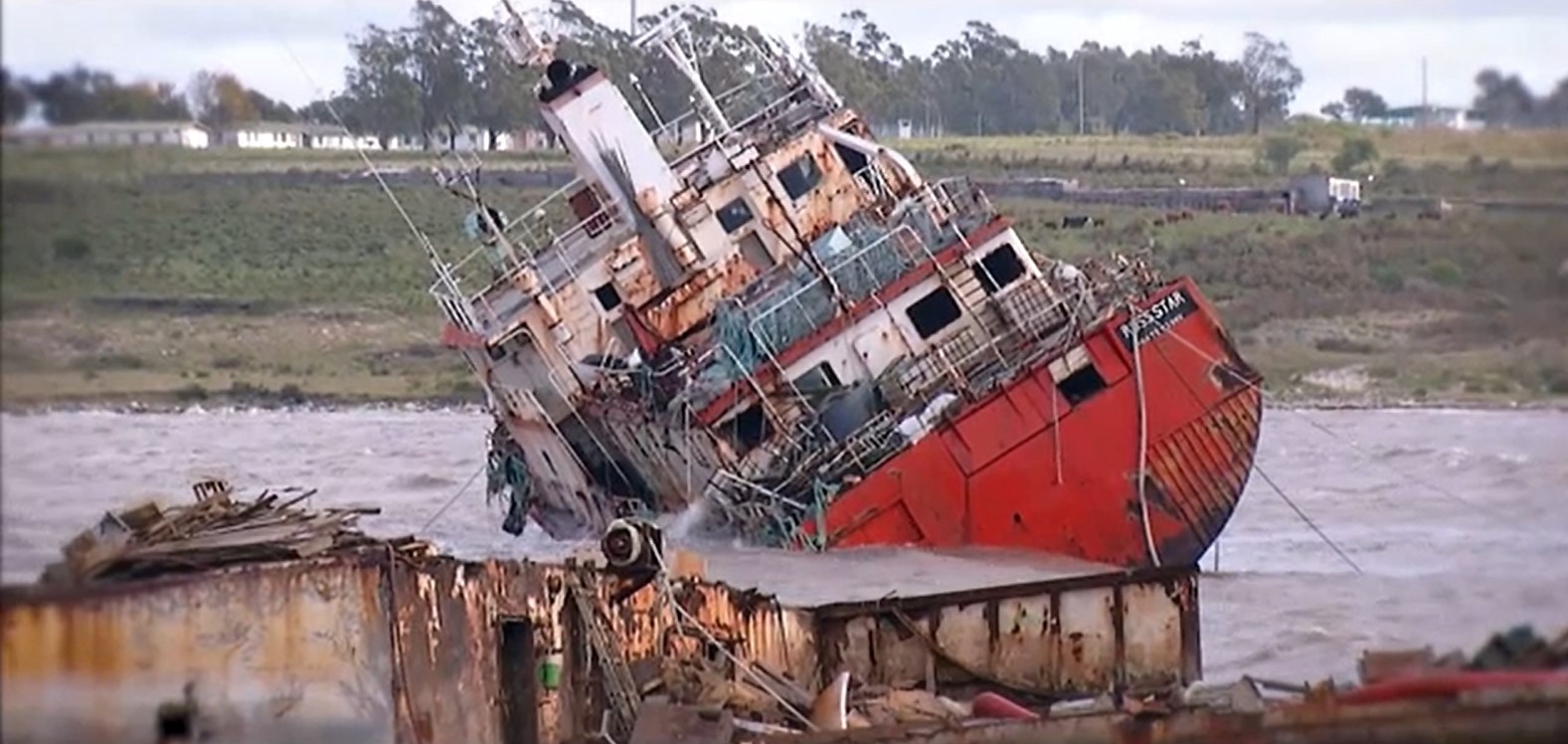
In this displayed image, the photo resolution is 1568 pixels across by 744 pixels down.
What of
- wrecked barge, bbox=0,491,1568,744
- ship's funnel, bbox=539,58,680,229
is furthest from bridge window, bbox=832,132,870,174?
wrecked barge, bbox=0,491,1568,744

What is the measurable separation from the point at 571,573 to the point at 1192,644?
13.8ft

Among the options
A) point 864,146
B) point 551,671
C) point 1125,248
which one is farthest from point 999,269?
point 1125,248

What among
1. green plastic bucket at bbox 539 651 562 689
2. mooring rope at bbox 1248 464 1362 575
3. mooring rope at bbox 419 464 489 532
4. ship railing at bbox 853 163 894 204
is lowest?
mooring rope at bbox 1248 464 1362 575

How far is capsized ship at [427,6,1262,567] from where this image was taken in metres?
24.1

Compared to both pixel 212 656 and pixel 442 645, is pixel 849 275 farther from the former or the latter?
pixel 212 656

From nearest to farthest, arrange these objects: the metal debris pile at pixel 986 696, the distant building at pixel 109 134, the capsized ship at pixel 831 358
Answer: the distant building at pixel 109 134 → the metal debris pile at pixel 986 696 → the capsized ship at pixel 831 358

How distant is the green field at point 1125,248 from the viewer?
16.4 meters

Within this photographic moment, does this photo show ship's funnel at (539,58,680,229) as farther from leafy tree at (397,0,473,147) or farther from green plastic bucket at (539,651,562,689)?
green plastic bucket at (539,651,562,689)

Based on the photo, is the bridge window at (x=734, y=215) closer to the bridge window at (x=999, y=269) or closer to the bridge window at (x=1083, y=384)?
the bridge window at (x=999, y=269)

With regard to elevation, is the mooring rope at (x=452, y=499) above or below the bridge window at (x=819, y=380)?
below

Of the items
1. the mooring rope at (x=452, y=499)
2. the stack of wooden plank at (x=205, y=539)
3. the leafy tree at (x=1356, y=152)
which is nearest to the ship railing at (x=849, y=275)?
the leafy tree at (x=1356, y=152)

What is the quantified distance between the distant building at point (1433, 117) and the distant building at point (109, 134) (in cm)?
607

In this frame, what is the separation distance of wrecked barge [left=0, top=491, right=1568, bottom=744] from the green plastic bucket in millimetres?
18

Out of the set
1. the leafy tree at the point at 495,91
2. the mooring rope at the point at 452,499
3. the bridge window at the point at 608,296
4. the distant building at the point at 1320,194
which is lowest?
the mooring rope at the point at 452,499
